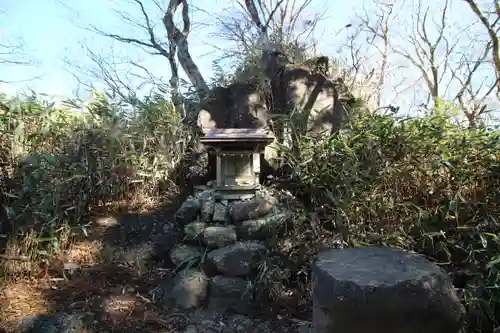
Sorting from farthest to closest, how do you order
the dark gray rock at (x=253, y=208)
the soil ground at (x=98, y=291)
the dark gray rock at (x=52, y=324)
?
the dark gray rock at (x=253, y=208)
the soil ground at (x=98, y=291)
the dark gray rock at (x=52, y=324)

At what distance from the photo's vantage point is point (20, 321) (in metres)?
2.92

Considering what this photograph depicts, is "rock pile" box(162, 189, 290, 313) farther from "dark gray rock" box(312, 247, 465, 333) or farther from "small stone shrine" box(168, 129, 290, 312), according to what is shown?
"dark gray rock" box(312, 247, 465, 333)

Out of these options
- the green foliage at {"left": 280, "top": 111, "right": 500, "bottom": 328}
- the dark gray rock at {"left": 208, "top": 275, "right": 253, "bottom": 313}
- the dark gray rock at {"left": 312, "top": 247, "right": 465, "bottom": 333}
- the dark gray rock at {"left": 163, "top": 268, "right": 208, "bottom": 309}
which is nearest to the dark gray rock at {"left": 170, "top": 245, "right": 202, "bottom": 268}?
the dark gray rock at {"left": 163, "top": 268, "right": 208, "bottom": 309}

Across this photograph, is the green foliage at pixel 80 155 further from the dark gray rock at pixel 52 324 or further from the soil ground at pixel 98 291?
the dark gray rock at pixel 52 324

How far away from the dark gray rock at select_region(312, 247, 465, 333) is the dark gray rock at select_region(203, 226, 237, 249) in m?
1.33

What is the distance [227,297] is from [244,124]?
2053 millimetres

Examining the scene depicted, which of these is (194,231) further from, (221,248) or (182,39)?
(182,39)

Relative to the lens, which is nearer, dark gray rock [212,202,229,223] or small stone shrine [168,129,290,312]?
small stone shrine [168,129,290,312]

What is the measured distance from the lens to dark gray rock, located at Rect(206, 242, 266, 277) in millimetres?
3305

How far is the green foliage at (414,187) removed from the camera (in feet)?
10.2

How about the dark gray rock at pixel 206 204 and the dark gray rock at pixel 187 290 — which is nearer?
the dark gray rock at pixel 187 290

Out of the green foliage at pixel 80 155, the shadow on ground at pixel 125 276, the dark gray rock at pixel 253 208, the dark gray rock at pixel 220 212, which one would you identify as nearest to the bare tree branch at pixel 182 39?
the green foliage at pixel 80 155

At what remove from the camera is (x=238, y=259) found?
3338 mm

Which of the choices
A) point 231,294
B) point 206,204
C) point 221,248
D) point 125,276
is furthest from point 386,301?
point 125,276
